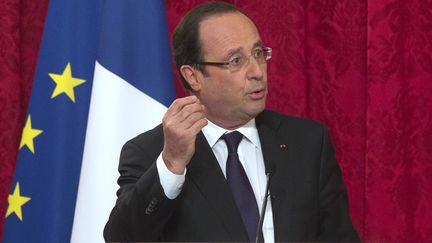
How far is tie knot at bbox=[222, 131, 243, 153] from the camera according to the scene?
91.1 inches

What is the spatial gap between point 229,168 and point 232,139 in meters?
0.10

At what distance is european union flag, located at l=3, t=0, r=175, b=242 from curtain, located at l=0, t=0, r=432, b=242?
13.9 inches

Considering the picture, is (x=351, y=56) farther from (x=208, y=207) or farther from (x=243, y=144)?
(x=208, y=207)

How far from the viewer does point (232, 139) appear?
2.33 metres

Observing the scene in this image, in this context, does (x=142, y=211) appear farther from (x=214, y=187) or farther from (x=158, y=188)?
(x=214, y=187)

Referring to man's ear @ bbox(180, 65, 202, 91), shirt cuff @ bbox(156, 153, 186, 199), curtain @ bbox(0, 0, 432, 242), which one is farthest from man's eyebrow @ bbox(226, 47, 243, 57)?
curtain @ bbox(0, 0, 432, 242)

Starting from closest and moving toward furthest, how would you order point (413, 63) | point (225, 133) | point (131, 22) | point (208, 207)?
point (208, 207) → point (225, 133) → point (131, 22) → point (413, 63)

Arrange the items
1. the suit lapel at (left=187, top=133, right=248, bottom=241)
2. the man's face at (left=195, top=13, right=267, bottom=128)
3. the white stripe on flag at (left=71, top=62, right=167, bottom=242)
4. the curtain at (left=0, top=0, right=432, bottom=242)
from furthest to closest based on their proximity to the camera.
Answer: the curtain at (left=0, top=0, right=432, bottom=242), the white stripe on flag at (left=71, top=62, right=167, bottom=242), the man's face at (left=195, top=13, right=267, bottom=128), the suit lapel at (left=187, top=133, right=248, bottom=241)

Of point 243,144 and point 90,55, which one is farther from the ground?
point 90,55

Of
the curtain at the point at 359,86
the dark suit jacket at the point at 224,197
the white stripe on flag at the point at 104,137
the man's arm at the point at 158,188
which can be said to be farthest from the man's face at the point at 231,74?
the curtain at the point at 359,86

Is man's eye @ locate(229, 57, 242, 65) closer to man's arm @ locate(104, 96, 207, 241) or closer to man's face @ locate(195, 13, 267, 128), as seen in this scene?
man's face @ locate(195, 13, 267, 128)

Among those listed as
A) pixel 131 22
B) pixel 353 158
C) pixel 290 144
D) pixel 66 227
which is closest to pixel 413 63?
pixel 353 158

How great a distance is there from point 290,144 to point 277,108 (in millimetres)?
830

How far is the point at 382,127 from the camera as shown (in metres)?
3.11
